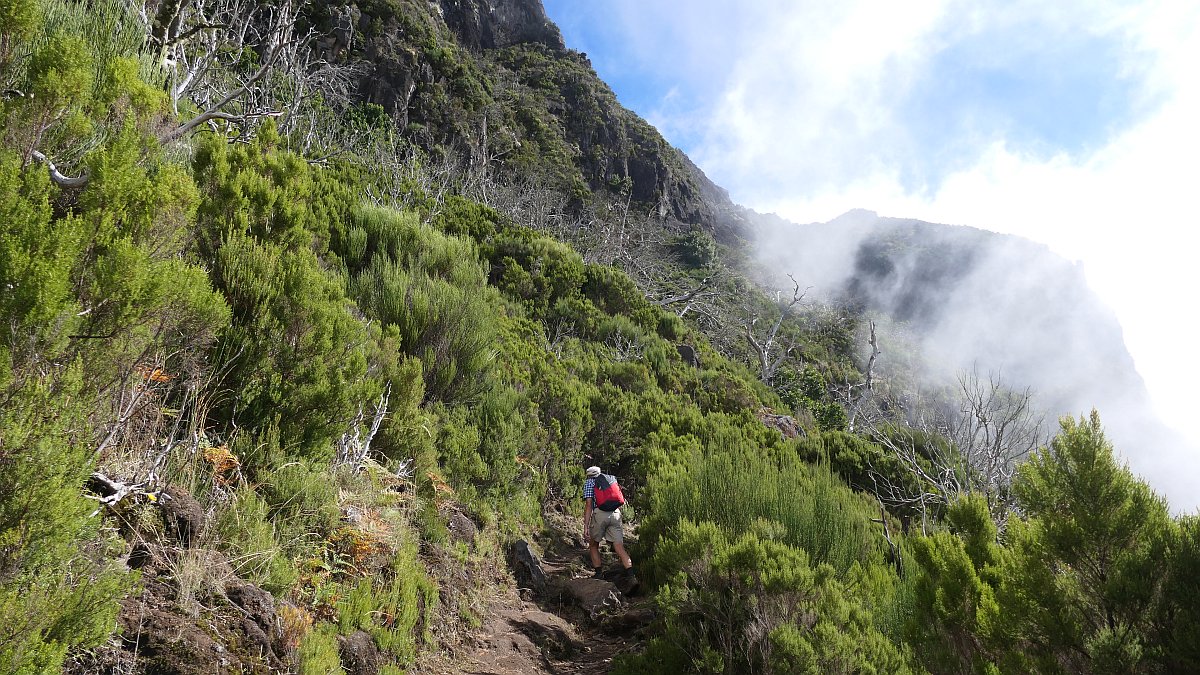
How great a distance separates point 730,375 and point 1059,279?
267 feet

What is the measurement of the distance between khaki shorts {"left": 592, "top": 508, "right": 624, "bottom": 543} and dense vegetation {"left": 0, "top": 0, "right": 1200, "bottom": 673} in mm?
336

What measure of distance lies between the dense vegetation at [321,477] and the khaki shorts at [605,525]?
1.10ft

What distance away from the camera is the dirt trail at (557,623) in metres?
4.03

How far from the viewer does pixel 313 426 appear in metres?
3.44

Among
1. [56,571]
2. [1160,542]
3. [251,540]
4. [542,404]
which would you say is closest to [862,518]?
[1160,542]

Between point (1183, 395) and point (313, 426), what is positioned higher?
point (1183, 395)

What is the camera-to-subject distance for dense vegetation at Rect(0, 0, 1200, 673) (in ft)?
5.82

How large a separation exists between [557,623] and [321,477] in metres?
2.58

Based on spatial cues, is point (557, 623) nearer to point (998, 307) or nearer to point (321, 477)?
point (321, 477)

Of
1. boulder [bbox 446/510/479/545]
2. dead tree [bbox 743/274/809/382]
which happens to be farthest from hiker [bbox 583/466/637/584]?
dead tree [bbox 743/274/809/382]

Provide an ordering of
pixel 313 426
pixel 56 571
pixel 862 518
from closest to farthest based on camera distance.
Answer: pixel 56 571
pixel 313 426
pixel 862 518

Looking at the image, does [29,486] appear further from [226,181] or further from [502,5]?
[502,5]

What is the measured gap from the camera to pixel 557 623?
4891 mm

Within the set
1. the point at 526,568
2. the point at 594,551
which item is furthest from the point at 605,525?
the point at 526,568
